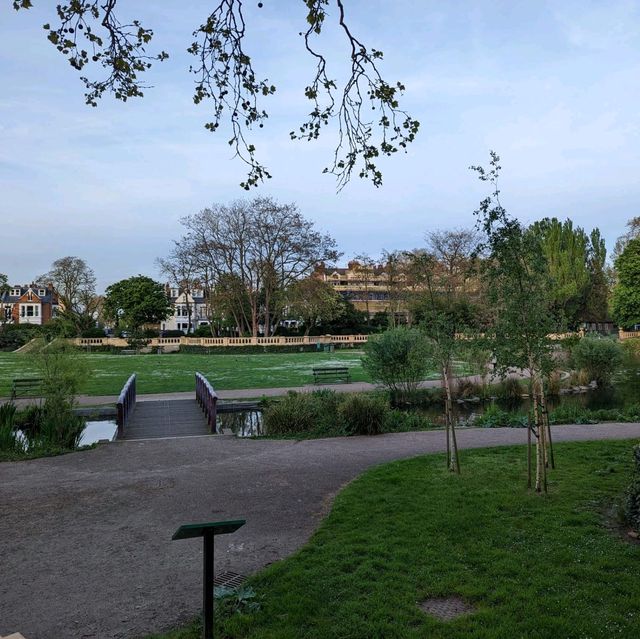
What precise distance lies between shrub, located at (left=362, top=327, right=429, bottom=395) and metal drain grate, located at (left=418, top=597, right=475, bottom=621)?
14.0m

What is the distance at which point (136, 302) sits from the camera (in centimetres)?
6569

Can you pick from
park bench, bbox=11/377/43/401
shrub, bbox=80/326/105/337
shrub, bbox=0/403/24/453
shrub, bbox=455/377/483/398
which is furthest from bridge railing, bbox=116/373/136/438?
shrub, bbox=80/326/105/337

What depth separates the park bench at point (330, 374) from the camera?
24.0 metres

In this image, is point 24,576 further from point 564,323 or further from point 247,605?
point 564,323

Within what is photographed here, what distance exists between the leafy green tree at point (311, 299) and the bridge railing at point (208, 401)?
35800 millimetres

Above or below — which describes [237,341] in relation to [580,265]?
below

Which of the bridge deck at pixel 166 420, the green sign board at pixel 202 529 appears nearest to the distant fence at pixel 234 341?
the bridge deck at pixel 166 420

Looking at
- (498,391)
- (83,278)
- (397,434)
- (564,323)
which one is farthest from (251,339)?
(564,323)

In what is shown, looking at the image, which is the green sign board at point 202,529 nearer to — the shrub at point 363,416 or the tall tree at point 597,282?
the shrub at point 363,416

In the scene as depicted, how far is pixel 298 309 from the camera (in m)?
55.2

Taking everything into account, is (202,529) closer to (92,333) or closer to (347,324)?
(347,324)

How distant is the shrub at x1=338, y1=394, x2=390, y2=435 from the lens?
13.1 meters

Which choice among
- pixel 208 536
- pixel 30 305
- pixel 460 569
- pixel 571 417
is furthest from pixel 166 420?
pixel 30 305

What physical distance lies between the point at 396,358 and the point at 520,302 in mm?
11977
